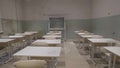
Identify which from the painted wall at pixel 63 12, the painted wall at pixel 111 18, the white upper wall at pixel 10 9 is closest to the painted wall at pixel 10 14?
the white upper wall at pixel 10 9

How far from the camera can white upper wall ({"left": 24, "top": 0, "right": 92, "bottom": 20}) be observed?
34.1 ft

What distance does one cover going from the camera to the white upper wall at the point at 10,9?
7.44 metres

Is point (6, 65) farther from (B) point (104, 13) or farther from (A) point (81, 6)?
(A) point (81, 6)

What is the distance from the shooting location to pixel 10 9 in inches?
329

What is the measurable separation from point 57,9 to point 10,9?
3.61 meters

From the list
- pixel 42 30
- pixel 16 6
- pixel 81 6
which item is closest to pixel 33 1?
pixel 16 6

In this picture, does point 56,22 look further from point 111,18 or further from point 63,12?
point 111,18

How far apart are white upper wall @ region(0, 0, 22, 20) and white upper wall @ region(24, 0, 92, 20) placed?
32.9 inches

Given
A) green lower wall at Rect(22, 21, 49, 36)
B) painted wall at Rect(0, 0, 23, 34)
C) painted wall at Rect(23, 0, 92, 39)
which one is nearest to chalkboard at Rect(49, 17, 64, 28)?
painted wall at Rect(23, 0, 92, 39)

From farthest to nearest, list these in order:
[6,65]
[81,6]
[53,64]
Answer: [81,6], [6,65], [53,64]

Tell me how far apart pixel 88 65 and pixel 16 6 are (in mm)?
7082

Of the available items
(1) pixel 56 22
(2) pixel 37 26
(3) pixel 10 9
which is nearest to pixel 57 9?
(1) pixel 56 22

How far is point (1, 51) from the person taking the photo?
5457mm

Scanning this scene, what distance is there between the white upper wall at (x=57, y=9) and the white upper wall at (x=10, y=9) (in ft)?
2.74
